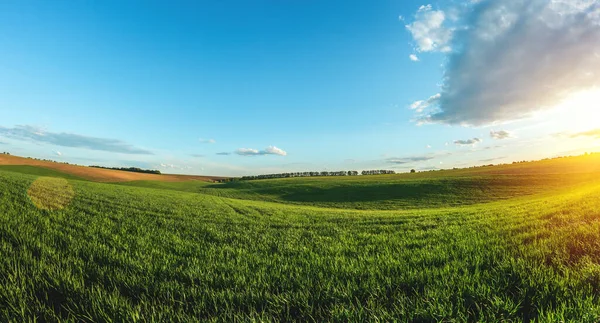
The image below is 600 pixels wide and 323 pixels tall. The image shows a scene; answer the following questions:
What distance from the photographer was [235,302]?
3979mm

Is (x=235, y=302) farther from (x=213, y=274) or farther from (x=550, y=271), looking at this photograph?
(x=550, y=271)

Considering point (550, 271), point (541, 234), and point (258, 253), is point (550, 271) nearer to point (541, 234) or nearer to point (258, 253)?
point (541, 234)

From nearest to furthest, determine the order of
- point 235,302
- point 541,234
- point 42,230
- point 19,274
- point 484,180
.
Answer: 1. point 235,302
2. point 19,274
3. point 541,234
4. point 42,230
5. point 484,180

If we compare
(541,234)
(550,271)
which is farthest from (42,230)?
(541,234)

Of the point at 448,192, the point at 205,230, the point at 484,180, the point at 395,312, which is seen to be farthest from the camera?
the point at 484,180

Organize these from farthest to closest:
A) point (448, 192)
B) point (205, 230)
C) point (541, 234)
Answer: point (448, 192)
point (205, 230)
point (541, 234)

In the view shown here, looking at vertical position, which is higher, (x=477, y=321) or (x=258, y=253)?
(x=477, y=321)

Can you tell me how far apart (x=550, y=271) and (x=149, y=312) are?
5.85m

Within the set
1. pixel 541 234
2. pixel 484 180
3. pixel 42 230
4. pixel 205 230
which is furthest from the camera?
pixel 484 180

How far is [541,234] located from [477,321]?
18.9 ft

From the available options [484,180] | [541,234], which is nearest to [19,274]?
[541,234]

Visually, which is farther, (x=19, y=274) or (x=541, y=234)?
(x=541, y=234)

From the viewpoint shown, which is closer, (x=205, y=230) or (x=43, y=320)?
(x=43, y=320)

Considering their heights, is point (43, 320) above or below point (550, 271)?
below
